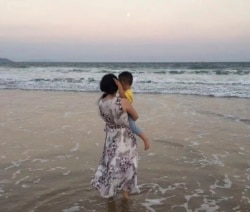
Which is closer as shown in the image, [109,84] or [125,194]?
[109,84]

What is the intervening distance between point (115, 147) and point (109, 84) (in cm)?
77

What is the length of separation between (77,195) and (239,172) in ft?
8.63

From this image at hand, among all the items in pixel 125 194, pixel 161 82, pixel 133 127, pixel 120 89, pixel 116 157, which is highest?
pixel 120 89

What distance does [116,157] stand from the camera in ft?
14.5

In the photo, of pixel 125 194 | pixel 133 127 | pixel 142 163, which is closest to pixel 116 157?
pixel 133 127

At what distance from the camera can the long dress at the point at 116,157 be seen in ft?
14.3

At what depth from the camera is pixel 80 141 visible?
797 centimetres

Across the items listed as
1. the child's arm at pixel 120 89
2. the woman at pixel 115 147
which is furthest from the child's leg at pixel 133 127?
the child's arm at pixel 120 89

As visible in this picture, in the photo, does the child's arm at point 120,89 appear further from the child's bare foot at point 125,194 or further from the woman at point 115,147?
the child's bare foot at point 125,194

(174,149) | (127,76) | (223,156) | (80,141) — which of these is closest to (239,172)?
(223,156)

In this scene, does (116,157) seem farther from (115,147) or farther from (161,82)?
(161,82)

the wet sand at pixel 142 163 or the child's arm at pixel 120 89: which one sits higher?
A: the child's arm at pixel 120 89

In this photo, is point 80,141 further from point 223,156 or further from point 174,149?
point 223,156

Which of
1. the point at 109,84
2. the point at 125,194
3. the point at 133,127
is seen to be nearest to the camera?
the point at 109,84
